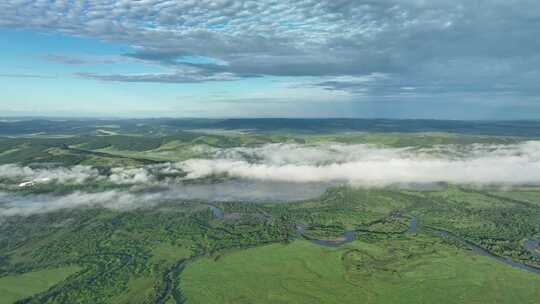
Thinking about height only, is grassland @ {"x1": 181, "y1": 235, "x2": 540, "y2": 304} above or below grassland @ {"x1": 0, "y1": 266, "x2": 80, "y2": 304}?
above

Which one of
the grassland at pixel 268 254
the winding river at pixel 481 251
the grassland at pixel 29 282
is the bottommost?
the grassland at pixel 29 282

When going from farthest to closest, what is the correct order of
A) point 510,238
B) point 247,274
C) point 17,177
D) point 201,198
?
point 17,177, point 201,198, point 510,238, point 247,274

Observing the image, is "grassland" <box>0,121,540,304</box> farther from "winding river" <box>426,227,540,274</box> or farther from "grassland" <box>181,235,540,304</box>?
"winding river" <box>426,227,540,274</box>

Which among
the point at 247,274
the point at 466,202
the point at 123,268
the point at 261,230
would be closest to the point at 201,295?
the point at 247,274

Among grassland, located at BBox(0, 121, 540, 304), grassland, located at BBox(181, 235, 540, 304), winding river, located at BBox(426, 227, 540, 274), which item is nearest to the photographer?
grassland, located at BBox(181, 235, 540, 304)

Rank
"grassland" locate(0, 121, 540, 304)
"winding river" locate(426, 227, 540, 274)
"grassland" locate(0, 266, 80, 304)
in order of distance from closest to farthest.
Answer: "grassland" locate(0, 266, 80, 304)
"grassland" locate(0, 121, 540, 304)
"winding river" locate(426, 227, 540, 274)

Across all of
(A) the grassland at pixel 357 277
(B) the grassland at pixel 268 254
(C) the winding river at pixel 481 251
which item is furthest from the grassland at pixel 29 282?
(C) the winding river at pixel 481 251

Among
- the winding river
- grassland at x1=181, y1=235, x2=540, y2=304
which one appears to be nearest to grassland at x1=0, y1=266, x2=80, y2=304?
grassland at x1=181, y1=235, x2=540, y2=304

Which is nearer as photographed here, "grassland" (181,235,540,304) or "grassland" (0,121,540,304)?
"grassland" (181,235,540,304)

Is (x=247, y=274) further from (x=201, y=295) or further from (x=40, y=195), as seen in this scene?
(x=40, y=195)

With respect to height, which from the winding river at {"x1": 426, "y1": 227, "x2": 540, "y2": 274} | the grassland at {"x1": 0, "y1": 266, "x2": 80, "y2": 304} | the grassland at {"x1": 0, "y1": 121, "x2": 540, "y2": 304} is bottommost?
the grassland at {"x1": 0, "y1": 266, "x2": 80, "y2": 304}

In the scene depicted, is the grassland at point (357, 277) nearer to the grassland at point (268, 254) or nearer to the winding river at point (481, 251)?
the grassland at point (268, 254)
